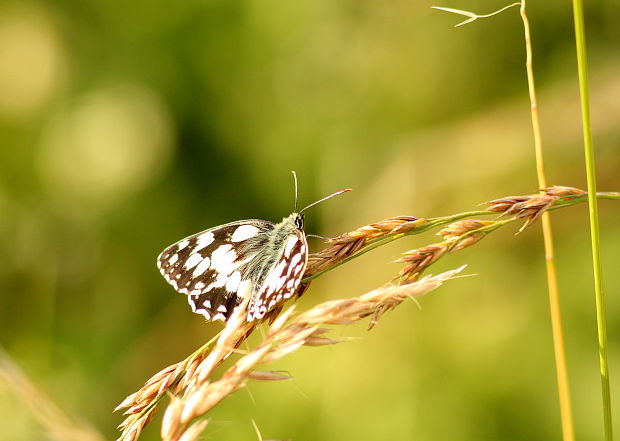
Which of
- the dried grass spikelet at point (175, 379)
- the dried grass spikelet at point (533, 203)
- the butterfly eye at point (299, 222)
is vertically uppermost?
the dried grass spikelet at point (533, 203)

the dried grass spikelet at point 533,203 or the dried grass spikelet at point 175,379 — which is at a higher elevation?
the dried grass spikelet at point 533,203

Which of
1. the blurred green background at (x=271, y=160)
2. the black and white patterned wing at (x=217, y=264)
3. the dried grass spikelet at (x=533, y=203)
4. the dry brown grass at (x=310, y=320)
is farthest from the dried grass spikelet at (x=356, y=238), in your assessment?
the blurred green background at (x=271, y=160)

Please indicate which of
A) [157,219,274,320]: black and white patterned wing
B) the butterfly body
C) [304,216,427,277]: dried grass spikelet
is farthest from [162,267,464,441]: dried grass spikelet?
[157,219,274,320]: black and white patterned wing

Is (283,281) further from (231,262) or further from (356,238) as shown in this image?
(231,262)

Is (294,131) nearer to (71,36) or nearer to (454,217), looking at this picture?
(71,36)

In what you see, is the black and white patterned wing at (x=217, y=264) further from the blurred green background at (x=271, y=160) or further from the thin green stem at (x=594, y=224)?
the blurred green background at (x=271, y=160)

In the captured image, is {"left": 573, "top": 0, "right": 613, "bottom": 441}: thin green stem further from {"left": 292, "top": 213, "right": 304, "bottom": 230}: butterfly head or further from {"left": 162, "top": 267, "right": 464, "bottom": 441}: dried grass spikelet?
{"left": 292, "top": 213, "right": 304, "bottom": 230}: butterfly head

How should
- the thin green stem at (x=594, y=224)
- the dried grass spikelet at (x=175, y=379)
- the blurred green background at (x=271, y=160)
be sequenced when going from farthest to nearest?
the blurred green background at (x=271, y=160)
the dried grass spikelet at (x=175, y=379)
the thin green stem at (x=594, y=224)

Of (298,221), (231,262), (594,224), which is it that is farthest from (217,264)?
(594,224)
